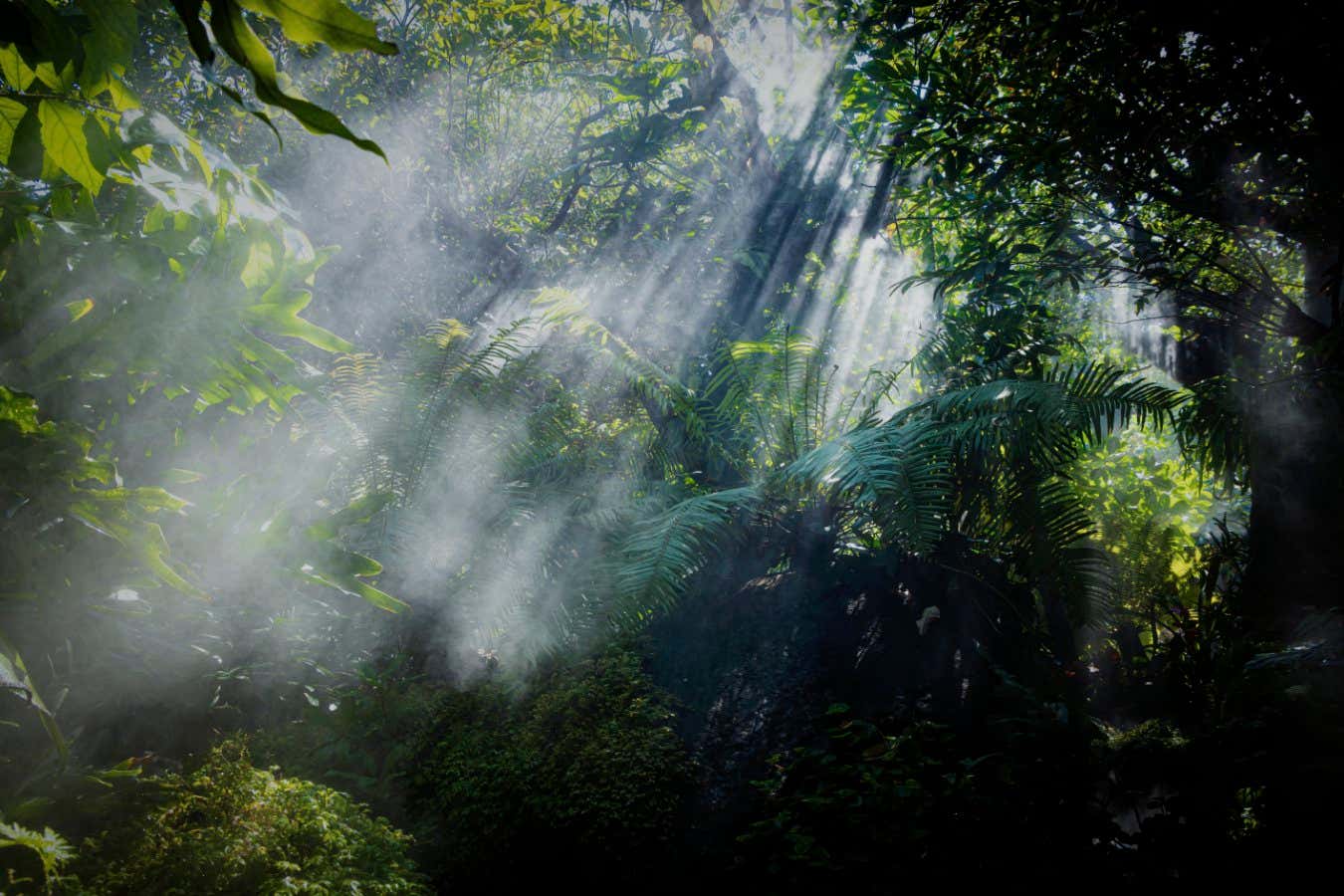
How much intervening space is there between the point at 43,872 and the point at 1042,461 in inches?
152

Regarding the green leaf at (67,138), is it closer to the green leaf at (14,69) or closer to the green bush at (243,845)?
the green leaf at (14,69)

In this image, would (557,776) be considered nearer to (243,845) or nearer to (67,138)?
(243,845)

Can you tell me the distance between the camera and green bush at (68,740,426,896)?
1.70m

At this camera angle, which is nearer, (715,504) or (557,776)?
(557,776)

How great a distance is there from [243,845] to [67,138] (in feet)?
5.94

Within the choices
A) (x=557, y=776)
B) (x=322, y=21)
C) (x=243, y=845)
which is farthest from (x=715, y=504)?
(x=322, y=21)

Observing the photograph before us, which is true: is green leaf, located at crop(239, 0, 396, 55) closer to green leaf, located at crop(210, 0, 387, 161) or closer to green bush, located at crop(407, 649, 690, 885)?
green leaf, located at crop(210, 0, 387, 161)

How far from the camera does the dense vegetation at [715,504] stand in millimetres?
1619

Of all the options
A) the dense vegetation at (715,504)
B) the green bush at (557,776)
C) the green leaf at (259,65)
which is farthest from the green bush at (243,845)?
the green leaf at (259,65)

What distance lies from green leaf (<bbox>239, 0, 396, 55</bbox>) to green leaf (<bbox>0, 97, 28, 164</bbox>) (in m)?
0.93

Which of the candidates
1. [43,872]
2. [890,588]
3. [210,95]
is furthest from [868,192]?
[210,95]

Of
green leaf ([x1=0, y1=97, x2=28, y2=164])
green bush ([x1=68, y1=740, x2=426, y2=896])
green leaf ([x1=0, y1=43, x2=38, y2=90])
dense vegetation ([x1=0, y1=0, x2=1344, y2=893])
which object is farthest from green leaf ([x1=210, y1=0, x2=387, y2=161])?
green bush ([x1=68, y1=740, x2=426, y2=896])

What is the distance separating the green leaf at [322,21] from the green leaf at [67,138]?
2.34ft

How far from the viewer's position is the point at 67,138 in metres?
1.02
